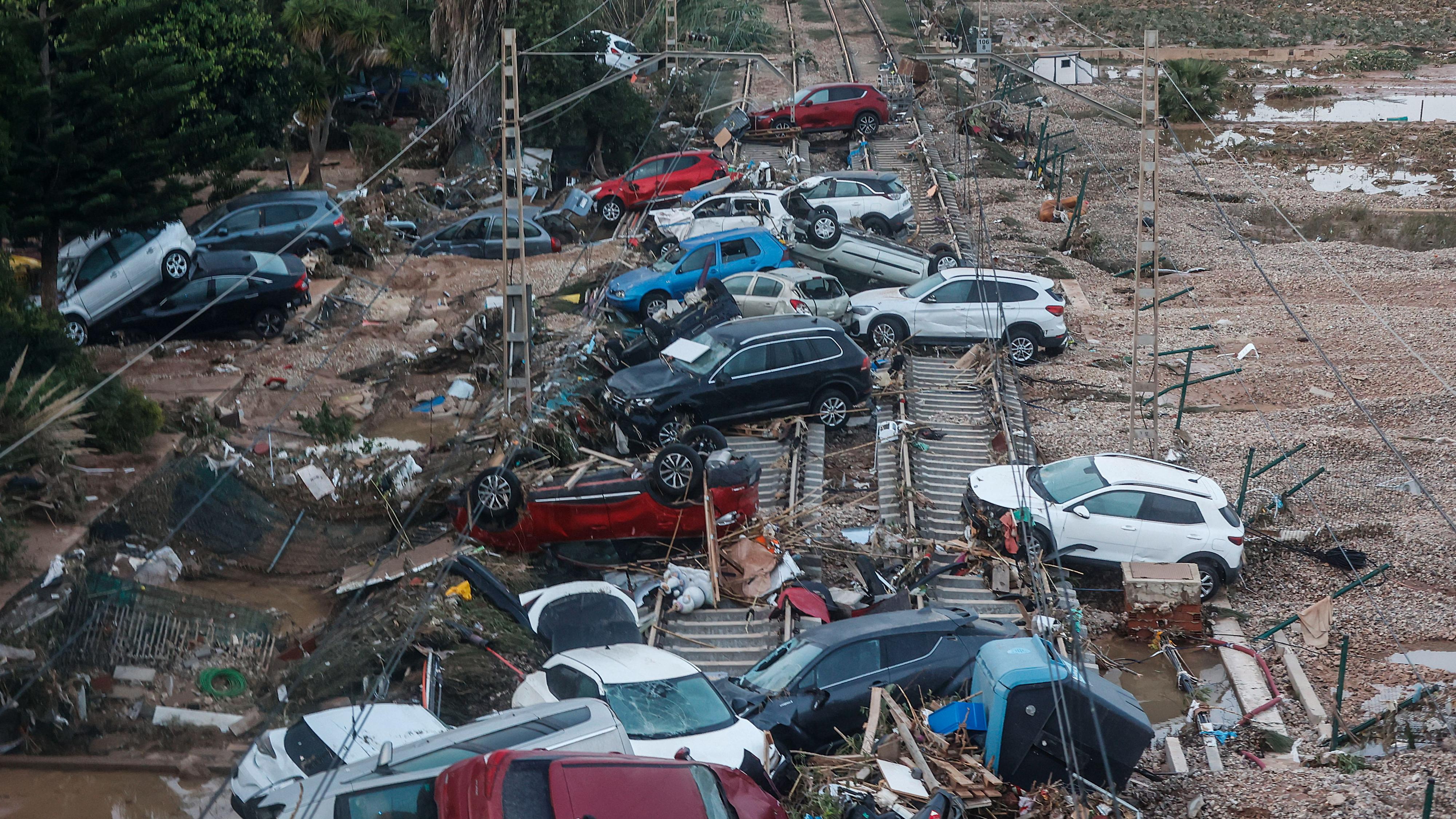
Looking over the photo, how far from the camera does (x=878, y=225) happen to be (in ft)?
87.7

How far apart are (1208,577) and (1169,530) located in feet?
2.54

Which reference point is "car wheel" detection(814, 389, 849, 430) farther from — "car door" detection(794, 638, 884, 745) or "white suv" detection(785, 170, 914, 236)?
"white suv" detection(785, 170, 914, 236)

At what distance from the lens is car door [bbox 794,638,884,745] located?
35.1ft

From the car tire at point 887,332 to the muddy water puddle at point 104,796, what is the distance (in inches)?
558

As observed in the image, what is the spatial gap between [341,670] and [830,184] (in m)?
18.0

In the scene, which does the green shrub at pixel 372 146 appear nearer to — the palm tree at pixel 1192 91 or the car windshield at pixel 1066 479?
the car windshield at pixel 1066 479

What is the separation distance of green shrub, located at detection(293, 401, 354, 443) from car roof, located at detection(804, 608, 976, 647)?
817 cm

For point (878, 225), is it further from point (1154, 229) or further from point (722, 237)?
point (1154, 229)

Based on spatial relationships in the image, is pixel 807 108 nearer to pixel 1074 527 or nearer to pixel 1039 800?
pixel 1074 527

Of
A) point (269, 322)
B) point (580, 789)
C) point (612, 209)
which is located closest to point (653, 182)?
point (612, 209)

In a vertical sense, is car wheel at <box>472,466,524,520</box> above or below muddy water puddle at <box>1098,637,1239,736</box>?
above

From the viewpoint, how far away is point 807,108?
33938mm

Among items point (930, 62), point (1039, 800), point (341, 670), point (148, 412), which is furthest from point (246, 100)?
point (930, 62)

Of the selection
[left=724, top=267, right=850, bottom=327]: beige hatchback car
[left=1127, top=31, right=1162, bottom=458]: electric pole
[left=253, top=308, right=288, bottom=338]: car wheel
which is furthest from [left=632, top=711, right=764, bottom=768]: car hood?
[left=253, top=308, right=288, bottom=338]: car wheel
